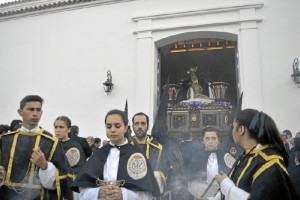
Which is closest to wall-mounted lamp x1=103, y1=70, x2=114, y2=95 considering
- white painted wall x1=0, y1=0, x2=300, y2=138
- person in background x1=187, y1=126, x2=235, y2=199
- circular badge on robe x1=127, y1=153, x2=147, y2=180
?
white painted wall x1=0, y1=0, x2=300, y2=138

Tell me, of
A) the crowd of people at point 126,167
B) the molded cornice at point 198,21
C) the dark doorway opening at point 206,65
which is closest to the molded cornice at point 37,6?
the molded cornice at point 198,21

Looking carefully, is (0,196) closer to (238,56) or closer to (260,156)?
(260,156)

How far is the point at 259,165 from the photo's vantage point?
2.21 meters

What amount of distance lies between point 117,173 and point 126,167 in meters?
0.10

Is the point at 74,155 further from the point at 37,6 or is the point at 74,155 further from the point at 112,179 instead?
the point at 37,6

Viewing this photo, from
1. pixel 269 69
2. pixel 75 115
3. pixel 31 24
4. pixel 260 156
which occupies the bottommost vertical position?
pixel 260 156

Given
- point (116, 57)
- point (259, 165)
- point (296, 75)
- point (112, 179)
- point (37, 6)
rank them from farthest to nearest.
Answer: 1. point (37, 6)
2. point (116, 57)
3. point (296, 75)
4. point (112, 179)
5. point (259, 165)

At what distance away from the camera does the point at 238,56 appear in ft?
26.9

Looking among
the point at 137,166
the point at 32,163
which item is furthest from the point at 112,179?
the point at 32,163

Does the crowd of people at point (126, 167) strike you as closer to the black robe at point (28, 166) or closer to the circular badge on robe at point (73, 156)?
the black robe at point (28, 166)

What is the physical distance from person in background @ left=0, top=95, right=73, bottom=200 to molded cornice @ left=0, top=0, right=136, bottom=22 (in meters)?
6.94

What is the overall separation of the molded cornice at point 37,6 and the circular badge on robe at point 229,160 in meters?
6.63

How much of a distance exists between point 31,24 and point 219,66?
24.8ft

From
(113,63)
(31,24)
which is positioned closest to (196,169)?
(113,63)
